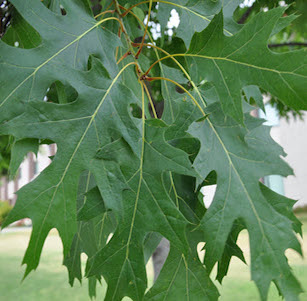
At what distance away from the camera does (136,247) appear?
31.1 inches

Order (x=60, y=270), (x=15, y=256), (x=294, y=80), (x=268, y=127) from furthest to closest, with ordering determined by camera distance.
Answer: (x=15, y=256), (x=60, y=270), (x=268, y=127), (x=294, y=80)

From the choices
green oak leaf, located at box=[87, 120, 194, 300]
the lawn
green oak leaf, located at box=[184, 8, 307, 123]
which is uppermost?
green oak leaf, located at box=[184, 8, 307, 123]

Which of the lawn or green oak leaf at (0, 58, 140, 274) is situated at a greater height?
green oak leaf at (0, 58, 140, 274)

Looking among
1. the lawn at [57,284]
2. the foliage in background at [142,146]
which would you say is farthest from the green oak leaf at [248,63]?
the lawn at [57,284]

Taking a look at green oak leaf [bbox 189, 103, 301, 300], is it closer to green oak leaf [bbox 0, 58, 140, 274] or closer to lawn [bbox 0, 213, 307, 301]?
green oak leaf [bbox 0, 58, 140, 274]

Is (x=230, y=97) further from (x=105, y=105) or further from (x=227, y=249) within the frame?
(x=227, y=249)

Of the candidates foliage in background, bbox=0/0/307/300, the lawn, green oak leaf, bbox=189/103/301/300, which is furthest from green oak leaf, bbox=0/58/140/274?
the lawn

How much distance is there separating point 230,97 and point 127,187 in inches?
10.0

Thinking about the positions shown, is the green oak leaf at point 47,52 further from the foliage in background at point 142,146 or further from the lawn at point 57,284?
the lawn at point 57,284

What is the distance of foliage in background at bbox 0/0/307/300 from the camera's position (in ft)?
2.35

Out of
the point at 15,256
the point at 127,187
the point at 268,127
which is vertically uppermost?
the point at 268,127

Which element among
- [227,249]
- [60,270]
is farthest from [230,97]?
[60,270]

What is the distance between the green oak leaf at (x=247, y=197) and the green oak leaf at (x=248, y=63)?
64mm

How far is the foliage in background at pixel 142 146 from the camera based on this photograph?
718 mm
